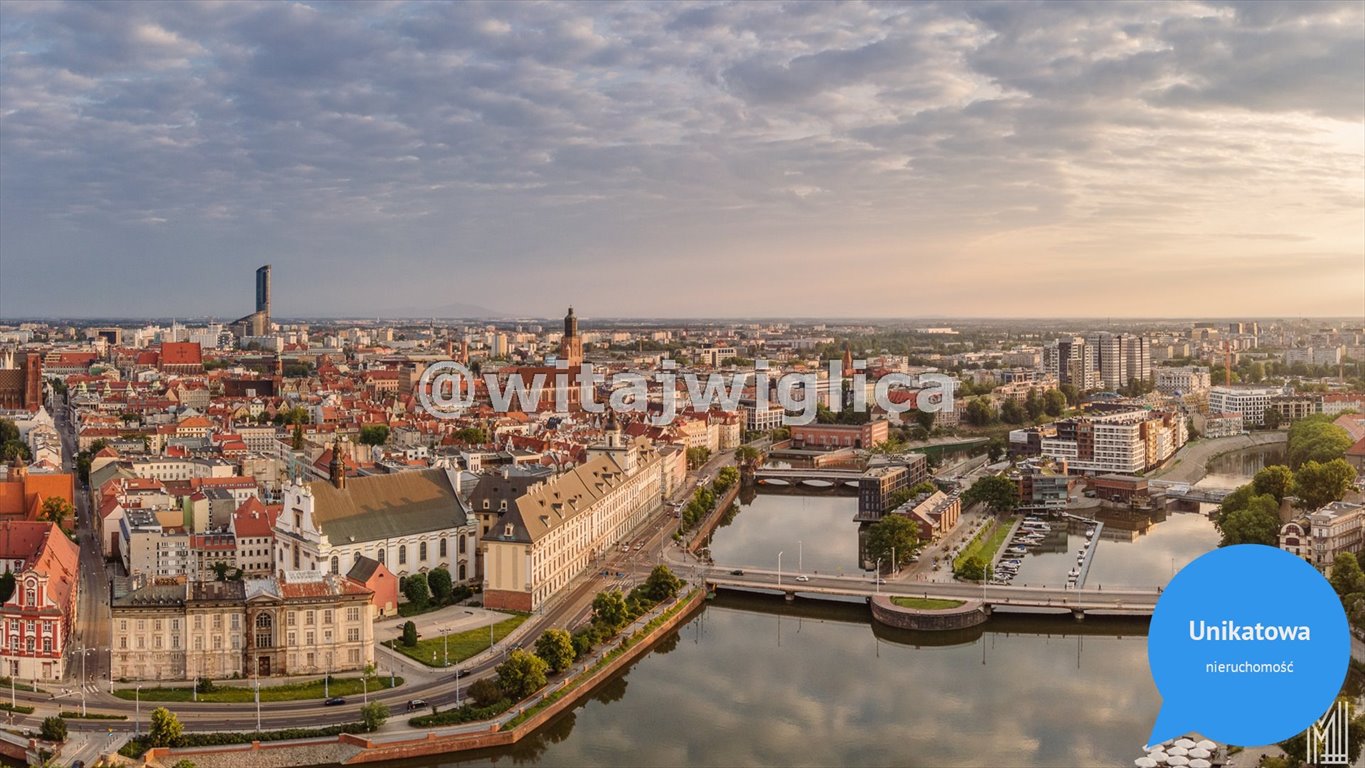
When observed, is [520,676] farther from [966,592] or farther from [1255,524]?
[1255,524]

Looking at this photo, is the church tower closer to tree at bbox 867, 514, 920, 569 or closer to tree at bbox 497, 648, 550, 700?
tree at bbox 867, 514, 920, 569

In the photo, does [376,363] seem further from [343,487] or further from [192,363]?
[343,487]

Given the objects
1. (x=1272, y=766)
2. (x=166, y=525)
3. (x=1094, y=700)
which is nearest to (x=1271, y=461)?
(x=1094, y=700)

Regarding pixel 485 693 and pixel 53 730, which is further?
pixel 485 693

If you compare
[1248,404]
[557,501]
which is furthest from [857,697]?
[1248,404]

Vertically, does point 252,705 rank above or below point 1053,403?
below

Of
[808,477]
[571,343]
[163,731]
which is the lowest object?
[163,731]

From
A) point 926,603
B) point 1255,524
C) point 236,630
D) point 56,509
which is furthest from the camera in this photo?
point 56,509
